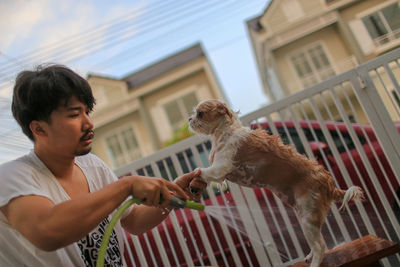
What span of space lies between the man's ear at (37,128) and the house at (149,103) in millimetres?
11655

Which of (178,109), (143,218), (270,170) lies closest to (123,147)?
(178,109)

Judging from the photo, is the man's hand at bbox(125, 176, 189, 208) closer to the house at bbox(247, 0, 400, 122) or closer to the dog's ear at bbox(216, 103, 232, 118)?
the dog's ear at bbox(216, 103, 232, 118)

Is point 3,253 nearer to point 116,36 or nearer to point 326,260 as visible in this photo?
point 326,260

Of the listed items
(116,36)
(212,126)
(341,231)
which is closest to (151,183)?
(212,126)

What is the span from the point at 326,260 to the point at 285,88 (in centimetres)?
1143

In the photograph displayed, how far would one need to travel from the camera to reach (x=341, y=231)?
1.78 metres

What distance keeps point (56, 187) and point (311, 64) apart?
39.2ft

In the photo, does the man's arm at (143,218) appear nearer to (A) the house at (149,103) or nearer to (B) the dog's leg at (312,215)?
(B) the dog's leg at (312,215)

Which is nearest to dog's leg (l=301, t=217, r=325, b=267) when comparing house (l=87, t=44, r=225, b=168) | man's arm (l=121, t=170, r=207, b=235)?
man's arm (l=121, t=170, r=207, b=235)

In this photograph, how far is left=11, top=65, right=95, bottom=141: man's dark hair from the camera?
102 centimetres

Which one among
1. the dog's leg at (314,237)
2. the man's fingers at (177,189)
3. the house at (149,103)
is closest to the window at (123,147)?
the house at (149,103)

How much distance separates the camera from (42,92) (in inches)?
40.1

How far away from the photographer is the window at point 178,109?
508 inches

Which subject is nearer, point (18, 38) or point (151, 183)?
point (151, 183)
